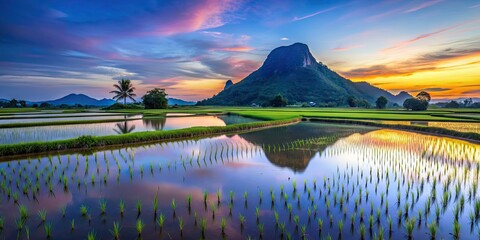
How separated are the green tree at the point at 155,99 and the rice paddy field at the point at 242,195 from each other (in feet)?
144

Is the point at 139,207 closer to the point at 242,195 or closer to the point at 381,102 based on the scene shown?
the point at 242,195

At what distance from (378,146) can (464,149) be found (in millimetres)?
3904

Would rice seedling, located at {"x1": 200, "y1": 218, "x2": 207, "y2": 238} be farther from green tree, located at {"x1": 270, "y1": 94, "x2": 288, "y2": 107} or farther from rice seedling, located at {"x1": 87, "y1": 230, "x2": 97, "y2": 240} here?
green tree, located at {"x1": 270, "y1": 94, "x2": 288, "y2": 107}

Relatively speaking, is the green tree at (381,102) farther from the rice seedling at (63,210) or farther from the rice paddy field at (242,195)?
the rice seedling at (63,210)

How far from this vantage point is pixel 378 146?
14.8 m

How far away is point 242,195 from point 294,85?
122 m

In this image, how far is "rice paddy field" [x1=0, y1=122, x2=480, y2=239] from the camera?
554 cm

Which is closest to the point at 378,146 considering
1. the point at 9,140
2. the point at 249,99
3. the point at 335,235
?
the point at 335,235

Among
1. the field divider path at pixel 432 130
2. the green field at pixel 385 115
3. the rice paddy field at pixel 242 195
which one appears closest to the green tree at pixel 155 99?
the green field at pixel 385 115

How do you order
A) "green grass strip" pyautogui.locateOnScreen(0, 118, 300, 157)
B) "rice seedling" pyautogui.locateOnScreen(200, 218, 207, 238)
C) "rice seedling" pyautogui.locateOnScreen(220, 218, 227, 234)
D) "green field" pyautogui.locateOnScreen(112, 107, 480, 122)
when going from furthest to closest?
"green field" pyautogui.locateOnScreen(112, 107, 480, 122) < "green grass strip" pyautogui.locateOnScreen(0, 118, 300, 157) < "rice seedling" pyautogui.locateOnScreen(220, 218, 227, 234) < "rice seedling" pyautogui.locateOnScreen(200, 218, 207, 238)

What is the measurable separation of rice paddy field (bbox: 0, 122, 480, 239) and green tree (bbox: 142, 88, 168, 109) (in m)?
44.0

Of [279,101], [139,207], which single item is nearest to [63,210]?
[139,207]

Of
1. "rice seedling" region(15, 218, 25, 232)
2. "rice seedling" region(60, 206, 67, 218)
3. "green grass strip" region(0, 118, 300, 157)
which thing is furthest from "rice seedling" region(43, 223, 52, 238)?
"green grass strip" region(0, 118, 300, 157)

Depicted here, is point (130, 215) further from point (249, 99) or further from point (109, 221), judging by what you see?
point (249, 99)
